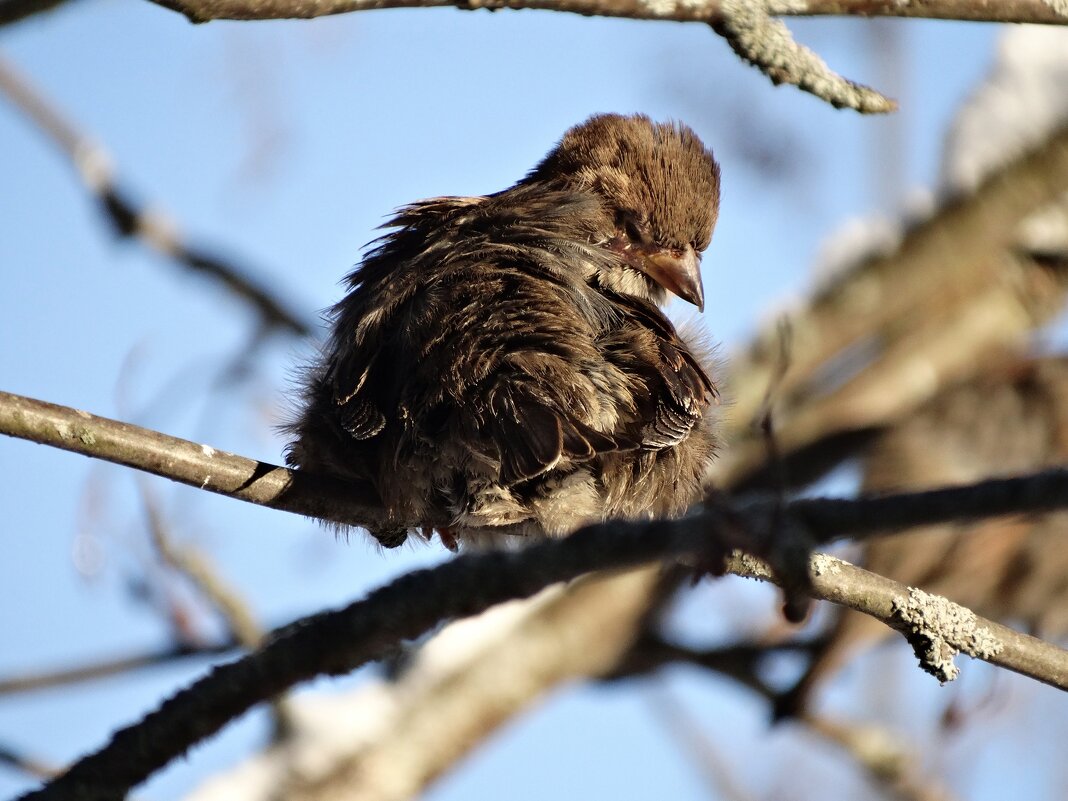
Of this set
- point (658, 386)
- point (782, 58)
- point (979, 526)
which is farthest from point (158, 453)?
point (979, 526)

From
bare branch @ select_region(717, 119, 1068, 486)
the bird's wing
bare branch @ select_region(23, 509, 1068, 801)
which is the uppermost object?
bare branch @ select_region(717, 119, 1068, 486)

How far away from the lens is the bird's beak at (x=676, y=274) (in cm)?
341

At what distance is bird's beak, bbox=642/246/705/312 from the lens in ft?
11.2

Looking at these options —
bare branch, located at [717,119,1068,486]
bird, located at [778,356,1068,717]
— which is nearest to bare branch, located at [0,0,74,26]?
bird, located at [778,356,1068,717]

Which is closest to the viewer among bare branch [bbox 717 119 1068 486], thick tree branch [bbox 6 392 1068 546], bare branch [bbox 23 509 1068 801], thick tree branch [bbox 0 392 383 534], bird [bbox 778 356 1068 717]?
thick tree branch [bbox 6 392 1068 546]

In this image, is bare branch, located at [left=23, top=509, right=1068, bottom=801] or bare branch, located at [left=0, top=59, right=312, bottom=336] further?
bare branch, located at [left=0, top=59, right=312, bottom=336]

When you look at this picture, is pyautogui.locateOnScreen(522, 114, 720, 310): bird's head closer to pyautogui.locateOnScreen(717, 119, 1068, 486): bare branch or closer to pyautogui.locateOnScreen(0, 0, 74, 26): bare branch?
pyautogui.locateOnScreen(0, 0, 74, 26): bare branch

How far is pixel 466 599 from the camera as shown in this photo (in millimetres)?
2012

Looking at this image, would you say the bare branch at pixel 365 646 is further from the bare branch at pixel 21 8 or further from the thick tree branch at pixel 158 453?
the bare branch at pixel 21 8

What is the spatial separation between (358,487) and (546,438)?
2.03 ft

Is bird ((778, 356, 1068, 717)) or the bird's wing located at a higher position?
bird ((778, 356, 1068, 717))

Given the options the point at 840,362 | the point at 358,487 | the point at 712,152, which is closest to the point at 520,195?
the point at 712,152

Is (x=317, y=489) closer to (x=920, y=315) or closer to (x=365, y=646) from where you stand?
(x=365, y=646)

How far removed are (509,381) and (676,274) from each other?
3.17 ft
